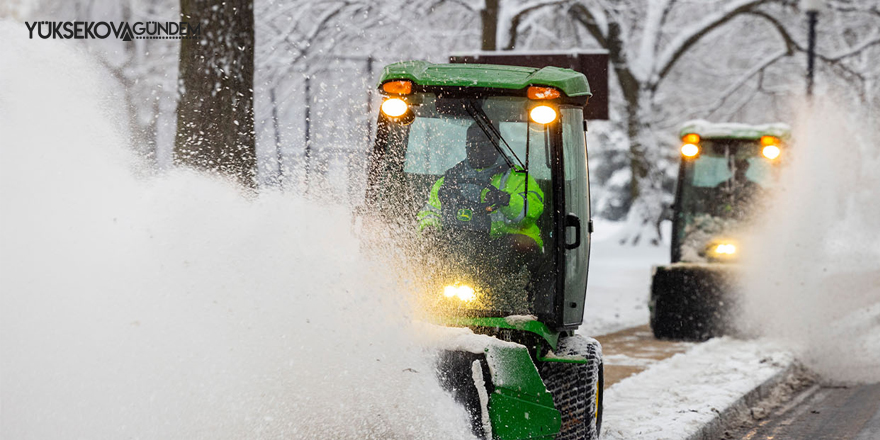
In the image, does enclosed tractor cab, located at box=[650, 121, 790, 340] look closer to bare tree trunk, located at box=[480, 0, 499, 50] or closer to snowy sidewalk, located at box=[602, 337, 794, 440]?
snowy sidewalk, located at box=[602, 337, 794, 440]

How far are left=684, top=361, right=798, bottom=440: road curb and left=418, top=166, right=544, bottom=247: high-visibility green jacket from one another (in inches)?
65.3

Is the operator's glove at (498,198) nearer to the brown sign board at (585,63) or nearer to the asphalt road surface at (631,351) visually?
the asphalt road surface at (631,351)

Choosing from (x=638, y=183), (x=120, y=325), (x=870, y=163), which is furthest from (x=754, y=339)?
(x=638, y=183)

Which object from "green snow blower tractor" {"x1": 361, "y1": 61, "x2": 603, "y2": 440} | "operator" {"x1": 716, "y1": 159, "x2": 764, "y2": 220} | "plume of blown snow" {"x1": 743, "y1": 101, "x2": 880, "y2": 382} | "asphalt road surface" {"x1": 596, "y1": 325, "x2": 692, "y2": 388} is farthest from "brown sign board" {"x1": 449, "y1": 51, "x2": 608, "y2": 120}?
"green snow blower tractor" {"x1": 361, "y1": 61, "x2": 603, "y2": 440}

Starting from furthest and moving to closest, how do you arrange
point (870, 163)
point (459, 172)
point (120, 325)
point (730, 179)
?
point (870, 163)
point (730, 179)
point (459, 172)
point (120, 325)

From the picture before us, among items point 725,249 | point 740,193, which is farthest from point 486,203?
point 740,193

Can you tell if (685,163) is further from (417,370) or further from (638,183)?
(638,183)

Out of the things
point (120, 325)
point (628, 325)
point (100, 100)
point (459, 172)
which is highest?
point (100, 100)

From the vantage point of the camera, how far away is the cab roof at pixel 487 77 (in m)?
4.66

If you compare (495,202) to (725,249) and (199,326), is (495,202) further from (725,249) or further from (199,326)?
(725,249)

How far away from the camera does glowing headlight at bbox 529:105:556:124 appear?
15.3ft

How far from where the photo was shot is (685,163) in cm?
1125

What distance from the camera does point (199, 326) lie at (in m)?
4.29

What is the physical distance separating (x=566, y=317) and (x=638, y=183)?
1960 centimetres
